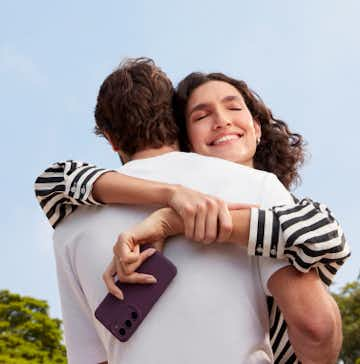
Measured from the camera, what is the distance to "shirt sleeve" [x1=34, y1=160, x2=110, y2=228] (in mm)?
2049

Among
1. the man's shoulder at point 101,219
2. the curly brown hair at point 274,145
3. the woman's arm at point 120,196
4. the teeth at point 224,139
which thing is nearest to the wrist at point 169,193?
the woman's arm at point 120,196

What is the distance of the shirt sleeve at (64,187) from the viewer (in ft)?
6.72

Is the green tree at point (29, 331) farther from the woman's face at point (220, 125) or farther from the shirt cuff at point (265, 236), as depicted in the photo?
the shirt cuff at point (265, 236)

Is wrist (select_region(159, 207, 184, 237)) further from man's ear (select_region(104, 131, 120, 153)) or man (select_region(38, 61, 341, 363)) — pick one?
man's ear (select_region(104, 131, 120, 153))

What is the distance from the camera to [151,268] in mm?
1883

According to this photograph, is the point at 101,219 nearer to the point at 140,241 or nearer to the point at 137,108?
the point at 140,241

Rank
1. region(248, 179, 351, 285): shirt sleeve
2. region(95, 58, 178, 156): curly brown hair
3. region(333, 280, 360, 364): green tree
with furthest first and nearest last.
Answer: region(333, 280, 360, 364): green tree < region(95, 58, 178, 156): curly brown hair < region(248, 179, 351, 285): shirt sleeve

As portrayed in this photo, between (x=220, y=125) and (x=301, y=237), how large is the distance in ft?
2.52

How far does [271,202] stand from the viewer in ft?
6.12

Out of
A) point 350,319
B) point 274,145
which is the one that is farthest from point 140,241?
point 350,319

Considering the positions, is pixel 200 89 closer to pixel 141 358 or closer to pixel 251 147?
pixel 251 147

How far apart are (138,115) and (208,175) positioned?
0.37 metres

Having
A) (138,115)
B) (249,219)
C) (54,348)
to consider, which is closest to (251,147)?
(138,115)

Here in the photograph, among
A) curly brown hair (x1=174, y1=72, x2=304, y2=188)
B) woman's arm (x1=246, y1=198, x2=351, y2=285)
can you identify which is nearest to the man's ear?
curly brown hair (x1=174, y1=72, x2=304, y2=188)
